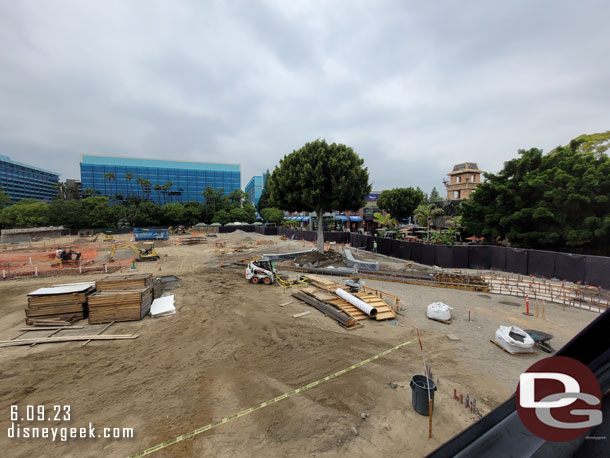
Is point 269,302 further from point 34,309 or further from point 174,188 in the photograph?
point 174,188

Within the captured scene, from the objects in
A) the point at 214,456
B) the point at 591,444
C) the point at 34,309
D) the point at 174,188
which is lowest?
the point at 214,456

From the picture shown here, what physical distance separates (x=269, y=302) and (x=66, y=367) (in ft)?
26.5

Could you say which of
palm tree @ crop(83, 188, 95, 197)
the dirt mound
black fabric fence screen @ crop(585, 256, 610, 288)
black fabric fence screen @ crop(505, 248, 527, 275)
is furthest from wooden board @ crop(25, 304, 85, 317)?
palm tree @ crop(83, 188, 95, 197)

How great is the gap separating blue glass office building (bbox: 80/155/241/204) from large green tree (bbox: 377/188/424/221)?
76775 mm

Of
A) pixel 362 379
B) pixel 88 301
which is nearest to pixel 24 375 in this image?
pixel 88 301

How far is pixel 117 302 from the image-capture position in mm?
11438

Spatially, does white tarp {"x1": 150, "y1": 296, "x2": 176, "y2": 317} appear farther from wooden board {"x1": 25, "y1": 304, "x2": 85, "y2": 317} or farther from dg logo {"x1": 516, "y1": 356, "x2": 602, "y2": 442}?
dg logo {"x1": 516, "y1": 356, "x2": 602, "y2": 442}

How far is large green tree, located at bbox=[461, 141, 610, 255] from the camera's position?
17.5 m

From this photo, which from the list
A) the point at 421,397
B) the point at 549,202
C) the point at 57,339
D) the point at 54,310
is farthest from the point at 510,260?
the point at 54,310

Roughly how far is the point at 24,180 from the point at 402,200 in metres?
185

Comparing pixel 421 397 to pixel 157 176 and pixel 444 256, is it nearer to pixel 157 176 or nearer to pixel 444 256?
pixel 444 256

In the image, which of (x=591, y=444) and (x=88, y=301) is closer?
(x=591, y=444)

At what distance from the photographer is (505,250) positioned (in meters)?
19.7

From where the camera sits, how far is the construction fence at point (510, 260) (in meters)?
15.4
